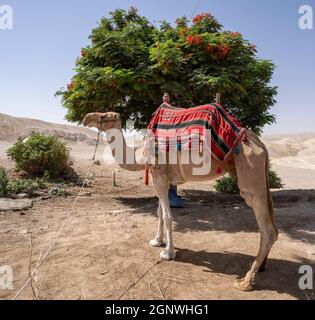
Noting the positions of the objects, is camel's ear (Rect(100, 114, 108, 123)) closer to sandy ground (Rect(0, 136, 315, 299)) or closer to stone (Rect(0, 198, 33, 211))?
sandy ground (Rect(0, 136, 315, 299))

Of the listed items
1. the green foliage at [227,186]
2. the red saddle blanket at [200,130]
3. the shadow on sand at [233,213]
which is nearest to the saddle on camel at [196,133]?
the red saddle blanket at [200,130]

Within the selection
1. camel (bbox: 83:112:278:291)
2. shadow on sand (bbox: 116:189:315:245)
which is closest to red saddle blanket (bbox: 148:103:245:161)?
camel (bbox: 83:112:278:291)

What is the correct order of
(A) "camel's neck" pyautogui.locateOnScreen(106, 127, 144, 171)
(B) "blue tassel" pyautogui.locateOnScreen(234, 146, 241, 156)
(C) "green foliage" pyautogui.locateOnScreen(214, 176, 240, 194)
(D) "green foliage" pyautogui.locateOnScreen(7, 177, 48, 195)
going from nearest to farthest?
(B) "blue tassel" pyautogui.locateOnScreen(234, 146, 241, 156), (A) "camel's neck" pyautogui.locateOnScreen(106, 127, 144, 171), (D) "green foliage" pyautogui.locateOnScreen(7, 177, 48, 195), (C) "green foliage" pyautogui.locateOnScreen(214, 176, 240, 194)

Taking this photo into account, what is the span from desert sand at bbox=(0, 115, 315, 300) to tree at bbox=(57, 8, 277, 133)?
9.62ft

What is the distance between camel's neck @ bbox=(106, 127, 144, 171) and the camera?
18.0ft

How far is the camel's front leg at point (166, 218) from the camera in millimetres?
5062

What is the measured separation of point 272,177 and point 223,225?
6.72 m

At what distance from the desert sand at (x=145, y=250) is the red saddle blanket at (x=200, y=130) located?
1.78 m

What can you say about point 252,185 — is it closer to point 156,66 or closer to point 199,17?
point 156,66

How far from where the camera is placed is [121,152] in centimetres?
550

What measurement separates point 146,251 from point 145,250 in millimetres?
50

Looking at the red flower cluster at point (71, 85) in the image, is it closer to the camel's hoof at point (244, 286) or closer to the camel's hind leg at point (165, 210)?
the camel's hind leg at point (165, 210)

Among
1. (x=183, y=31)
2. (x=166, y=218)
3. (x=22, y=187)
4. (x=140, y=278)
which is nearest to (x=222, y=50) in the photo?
(x=183, y=31)

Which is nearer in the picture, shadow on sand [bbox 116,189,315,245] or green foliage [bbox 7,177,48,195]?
shadow on sand [bbox 116,189,315,245]
